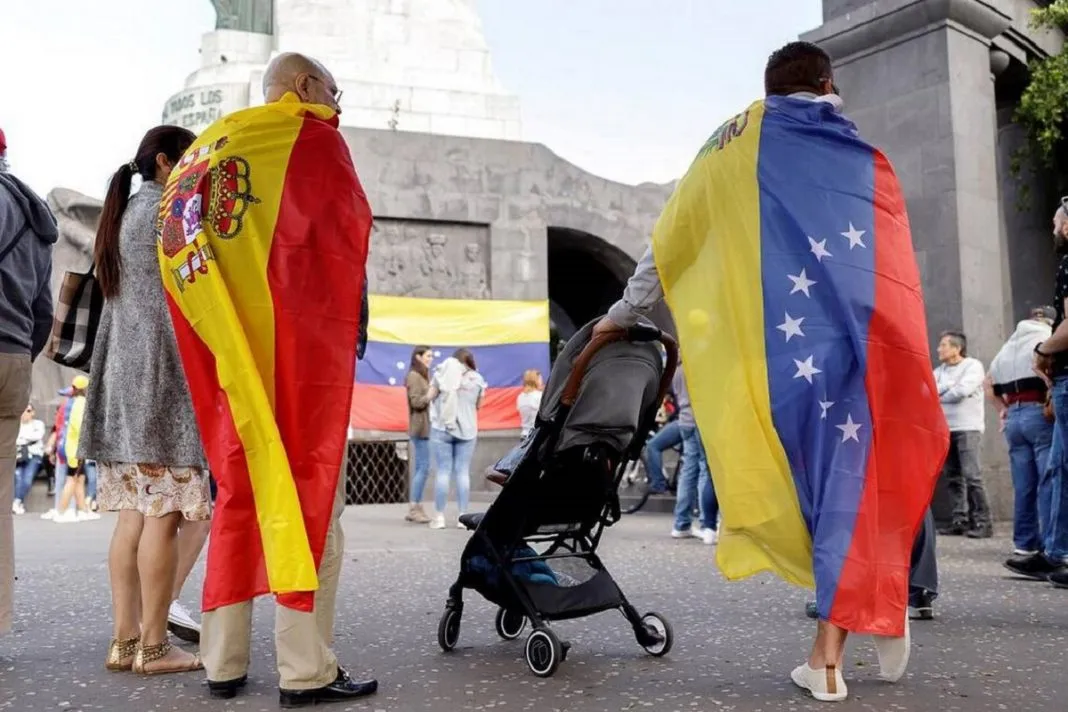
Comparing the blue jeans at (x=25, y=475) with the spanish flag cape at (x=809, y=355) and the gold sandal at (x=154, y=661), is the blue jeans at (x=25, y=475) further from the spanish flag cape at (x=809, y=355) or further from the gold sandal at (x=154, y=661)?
the spanish flag cape at (x=809, y=355)

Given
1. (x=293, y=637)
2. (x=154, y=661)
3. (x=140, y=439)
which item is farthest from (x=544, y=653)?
(x=140, y=439)

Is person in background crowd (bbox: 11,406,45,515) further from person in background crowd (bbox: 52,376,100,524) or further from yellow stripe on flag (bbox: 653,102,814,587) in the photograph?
yellow stripe on flag (bbox: 653,102,814,587)

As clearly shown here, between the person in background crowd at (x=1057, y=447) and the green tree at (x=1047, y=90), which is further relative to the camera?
the green tree at (x=1047, y=90)

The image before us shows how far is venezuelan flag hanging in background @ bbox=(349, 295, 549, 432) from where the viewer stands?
53.8 ft

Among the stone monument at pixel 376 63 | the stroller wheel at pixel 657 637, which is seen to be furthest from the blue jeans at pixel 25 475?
the stroller wheel at pixel 657 637

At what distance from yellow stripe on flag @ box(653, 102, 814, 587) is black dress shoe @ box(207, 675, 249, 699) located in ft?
5.11

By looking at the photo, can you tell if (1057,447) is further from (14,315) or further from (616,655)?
(14,315)

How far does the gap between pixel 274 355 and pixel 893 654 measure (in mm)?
2157

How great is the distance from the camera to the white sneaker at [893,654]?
3398 millimetres

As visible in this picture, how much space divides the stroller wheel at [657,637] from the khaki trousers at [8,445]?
7.77ft

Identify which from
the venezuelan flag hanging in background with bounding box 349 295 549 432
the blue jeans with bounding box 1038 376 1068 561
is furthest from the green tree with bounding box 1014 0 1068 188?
the venezuelan flag hanging in background with bounding box 349 295 549 432

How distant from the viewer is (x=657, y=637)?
4043 mm

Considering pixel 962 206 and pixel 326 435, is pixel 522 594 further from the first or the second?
pixel 962 206

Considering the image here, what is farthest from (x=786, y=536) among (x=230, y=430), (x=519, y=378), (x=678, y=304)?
(x=519, y=378)
